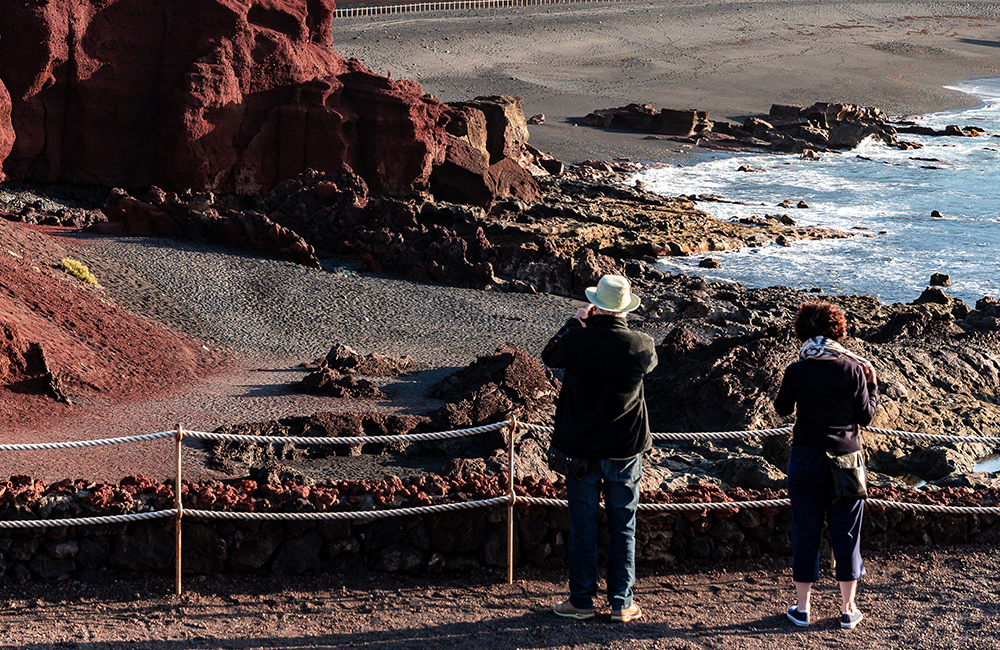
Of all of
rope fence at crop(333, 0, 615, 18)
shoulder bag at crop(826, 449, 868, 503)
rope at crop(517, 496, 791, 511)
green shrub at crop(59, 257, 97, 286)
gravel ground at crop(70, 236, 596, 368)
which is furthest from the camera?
rope fence at crop(333, 0, 615, 18)

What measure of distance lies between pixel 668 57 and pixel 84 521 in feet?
164

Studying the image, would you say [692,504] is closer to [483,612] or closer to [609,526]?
[609,526]

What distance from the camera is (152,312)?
14.7 metres

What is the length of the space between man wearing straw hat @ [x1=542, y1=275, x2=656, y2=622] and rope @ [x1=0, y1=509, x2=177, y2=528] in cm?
229

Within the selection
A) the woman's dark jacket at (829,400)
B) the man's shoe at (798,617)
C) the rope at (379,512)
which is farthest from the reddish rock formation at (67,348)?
the woman's dark jacket at (829,400)

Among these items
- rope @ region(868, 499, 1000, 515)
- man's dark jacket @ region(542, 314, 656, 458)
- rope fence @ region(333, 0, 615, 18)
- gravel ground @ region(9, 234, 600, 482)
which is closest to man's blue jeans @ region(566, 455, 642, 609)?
man's dark jacket @ region(542, 314, 656, 458)

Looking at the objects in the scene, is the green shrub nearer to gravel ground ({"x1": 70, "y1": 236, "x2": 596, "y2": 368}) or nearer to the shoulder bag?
gravel ground ({"x1": 70, "y1": 236, "x2": 596, "y2": 368})

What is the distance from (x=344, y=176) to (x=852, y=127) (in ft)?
81.0

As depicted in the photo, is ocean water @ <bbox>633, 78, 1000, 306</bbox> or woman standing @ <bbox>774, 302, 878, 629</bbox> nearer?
woman standing @ <bbox>774, 302, 878, 629</bbox>

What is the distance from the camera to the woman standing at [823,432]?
536cm

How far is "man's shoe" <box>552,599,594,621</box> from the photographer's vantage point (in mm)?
5633

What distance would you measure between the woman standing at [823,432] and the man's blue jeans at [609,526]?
2.76 feet

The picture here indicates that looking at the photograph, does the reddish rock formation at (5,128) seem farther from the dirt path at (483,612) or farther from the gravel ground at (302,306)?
the dirt path at (483,612)

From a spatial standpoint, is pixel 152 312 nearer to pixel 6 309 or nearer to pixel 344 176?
pixel 6 309
